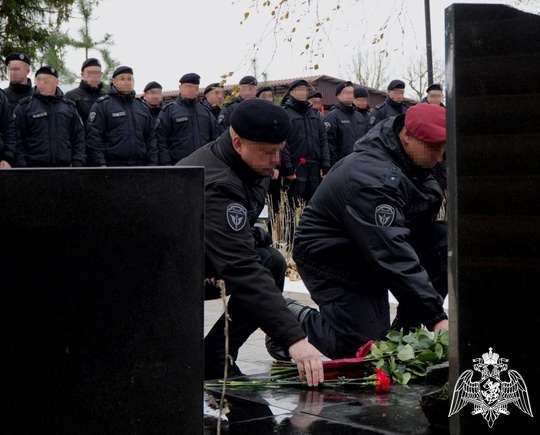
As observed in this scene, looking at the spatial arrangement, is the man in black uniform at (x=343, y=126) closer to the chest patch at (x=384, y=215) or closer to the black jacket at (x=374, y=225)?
the black jacket at (x=374, y=225)

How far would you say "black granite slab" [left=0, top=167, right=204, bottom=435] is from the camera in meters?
2.32

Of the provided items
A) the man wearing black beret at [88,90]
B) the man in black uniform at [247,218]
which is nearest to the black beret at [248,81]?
the man wearing black beret at [88,90]

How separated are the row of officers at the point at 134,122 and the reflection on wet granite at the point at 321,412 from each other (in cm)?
671

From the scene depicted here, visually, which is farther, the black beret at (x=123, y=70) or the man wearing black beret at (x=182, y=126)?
the man wearing black beret at (x=182, y=126)

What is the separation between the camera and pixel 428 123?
4.62 m

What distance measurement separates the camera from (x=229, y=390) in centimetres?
402

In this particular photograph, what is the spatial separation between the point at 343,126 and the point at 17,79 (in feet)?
16.5

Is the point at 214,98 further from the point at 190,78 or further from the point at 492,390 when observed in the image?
the point at 492,390

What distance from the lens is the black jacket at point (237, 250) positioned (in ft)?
13.1

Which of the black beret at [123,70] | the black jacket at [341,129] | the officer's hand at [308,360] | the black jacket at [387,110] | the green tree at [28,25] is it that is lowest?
the officer's hand at [308,360]

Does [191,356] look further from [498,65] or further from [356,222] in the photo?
[356,222]

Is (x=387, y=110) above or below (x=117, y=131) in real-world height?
above

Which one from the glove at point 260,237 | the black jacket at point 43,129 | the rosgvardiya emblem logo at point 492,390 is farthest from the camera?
the black jacket at point 43,129

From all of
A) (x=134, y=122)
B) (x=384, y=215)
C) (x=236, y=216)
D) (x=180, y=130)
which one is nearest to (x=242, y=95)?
(x=180, y=130)
